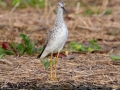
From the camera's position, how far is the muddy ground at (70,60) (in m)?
6.70

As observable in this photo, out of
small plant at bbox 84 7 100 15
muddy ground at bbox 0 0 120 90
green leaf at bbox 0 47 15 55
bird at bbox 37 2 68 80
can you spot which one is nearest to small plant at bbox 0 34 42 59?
green leaf at bbox 0 47 15 55

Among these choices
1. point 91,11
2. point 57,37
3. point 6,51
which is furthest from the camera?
point 91,11

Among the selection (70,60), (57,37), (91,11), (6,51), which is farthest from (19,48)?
(91,11)

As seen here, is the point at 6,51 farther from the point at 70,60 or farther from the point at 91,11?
the point at 91,11

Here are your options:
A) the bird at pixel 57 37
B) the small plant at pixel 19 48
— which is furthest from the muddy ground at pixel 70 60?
the bird at pixel 57 37

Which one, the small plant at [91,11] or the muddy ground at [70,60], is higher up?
the small plant at [91,11]

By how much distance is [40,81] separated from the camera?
676cm

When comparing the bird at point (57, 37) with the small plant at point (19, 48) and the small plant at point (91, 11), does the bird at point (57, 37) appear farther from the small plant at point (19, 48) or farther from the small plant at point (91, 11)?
the small plant at point (91, 11)

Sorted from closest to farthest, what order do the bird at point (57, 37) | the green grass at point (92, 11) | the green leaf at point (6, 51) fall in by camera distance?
1. the bird at point (57, 37)
2. the green leaf at point (6, 51)
3. the green grass at point (92, 11)

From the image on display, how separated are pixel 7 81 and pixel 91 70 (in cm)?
139

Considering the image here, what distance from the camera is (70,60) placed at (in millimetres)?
8062

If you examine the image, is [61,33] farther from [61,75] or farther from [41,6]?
[41,6]

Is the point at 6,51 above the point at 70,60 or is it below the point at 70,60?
above

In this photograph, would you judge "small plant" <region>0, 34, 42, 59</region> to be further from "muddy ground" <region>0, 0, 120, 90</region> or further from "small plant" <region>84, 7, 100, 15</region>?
"small plant" <region>84, 7, 100, 15</region>
